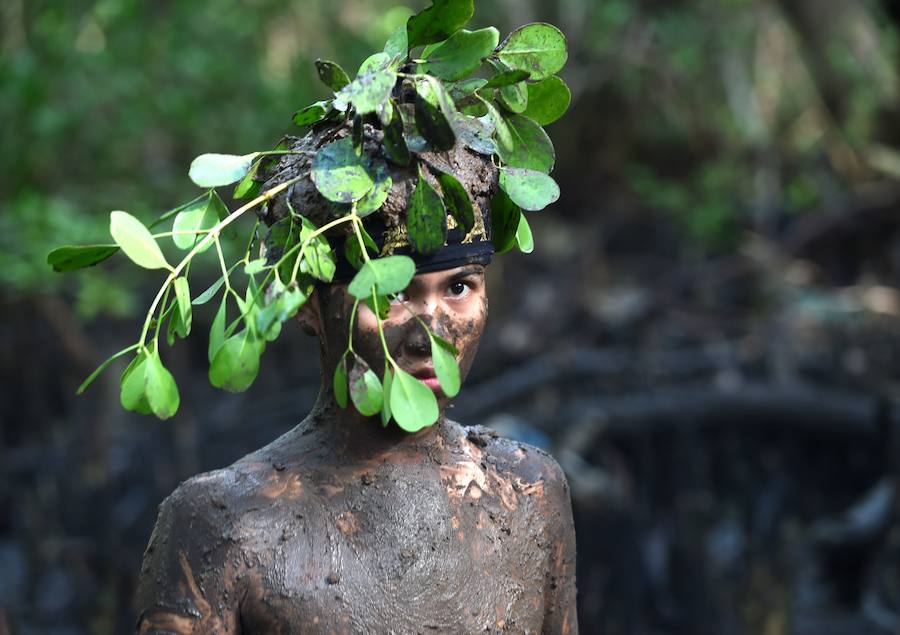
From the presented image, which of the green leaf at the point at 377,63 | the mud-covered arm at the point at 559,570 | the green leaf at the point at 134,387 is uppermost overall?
the green leaf at the point at 377,63

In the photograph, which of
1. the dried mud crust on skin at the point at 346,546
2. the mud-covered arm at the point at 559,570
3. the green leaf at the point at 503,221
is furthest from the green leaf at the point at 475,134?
the mud-covered arm at the point at 559,570

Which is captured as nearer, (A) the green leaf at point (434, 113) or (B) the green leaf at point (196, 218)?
(A) the green leaf at point (434, 113)

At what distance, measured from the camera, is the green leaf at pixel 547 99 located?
213 cm

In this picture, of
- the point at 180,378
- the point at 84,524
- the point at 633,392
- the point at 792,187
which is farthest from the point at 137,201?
the point at 792,187

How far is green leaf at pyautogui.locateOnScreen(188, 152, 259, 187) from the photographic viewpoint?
197 centimetres

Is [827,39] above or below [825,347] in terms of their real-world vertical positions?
above

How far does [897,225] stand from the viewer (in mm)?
9969

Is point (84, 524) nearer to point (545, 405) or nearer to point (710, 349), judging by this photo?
point (545, 405)

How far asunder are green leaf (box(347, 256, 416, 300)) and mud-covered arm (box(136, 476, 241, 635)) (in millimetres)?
519

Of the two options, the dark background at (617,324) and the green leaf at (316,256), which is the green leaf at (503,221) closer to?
the green leaf at (316,256)

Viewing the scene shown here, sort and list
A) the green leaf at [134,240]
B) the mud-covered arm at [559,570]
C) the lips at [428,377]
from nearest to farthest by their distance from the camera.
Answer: the green leaf at [134,240] < the lips at [428,377] < the mud-covered arm at [559,570]

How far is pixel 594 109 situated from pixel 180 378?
619 centimetres

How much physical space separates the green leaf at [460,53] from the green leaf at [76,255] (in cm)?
63

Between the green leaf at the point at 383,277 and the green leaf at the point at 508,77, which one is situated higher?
the green leaf at the point at 508,77
